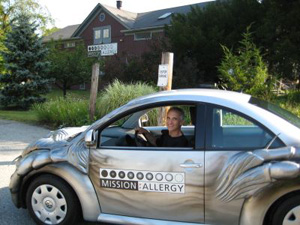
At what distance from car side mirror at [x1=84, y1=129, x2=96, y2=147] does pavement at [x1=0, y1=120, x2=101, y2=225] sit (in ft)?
3.58

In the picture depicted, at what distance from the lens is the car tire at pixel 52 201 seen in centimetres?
347

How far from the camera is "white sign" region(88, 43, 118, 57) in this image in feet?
25.2

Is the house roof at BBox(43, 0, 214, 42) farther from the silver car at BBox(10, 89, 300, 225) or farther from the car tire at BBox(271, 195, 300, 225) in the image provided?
the car tire at BBox(271, 195, 300, 225)

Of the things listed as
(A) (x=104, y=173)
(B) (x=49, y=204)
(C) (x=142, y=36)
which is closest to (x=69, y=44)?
(C) (x=142, y=36)

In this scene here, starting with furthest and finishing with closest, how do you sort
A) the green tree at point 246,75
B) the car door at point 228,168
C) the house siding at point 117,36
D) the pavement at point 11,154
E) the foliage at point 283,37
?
the house siding at point 117,36 → the foliage at point 283,37 → the green tree at point 246,75 → the pavement at point 11,154 → the car door at point 228,168

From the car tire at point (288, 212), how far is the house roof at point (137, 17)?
2806cm

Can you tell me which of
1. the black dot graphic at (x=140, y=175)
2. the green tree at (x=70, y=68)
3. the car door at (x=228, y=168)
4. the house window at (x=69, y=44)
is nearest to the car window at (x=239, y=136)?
the car door at (x=228, y=168)

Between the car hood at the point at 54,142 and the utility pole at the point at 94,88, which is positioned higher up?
the utility pole at the point at 94,88

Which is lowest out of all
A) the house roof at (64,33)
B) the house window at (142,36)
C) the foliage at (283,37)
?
the foliage at (283,37)

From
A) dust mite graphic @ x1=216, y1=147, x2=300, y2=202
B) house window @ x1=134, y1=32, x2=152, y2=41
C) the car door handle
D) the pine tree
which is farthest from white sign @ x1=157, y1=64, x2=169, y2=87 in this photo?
house window @ x1=134, y1=32, x2=152, y2=41

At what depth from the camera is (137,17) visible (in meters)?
35.8

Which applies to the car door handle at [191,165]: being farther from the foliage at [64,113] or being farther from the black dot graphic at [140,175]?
the foliage at [64,113]

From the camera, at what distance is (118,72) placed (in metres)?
15.5

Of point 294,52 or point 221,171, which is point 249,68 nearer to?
point 294,52
